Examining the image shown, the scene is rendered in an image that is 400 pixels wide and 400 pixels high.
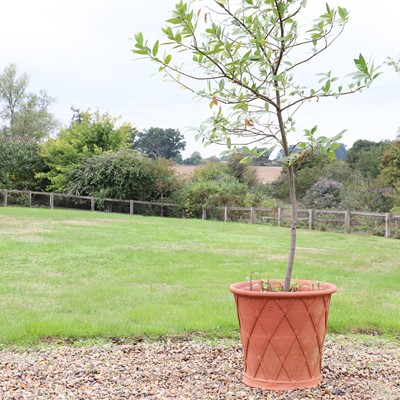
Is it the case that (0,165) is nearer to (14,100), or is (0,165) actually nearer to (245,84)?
(14,100)

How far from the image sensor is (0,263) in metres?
9.96

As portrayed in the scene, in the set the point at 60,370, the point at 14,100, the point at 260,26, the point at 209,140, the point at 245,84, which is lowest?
the point at 60,370

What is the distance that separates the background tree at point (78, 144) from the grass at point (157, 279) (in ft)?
54.8

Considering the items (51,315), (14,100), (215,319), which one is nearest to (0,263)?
(51,315)

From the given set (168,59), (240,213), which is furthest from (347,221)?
(168,59)

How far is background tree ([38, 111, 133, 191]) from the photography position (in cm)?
3262

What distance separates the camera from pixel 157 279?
865 centimetres

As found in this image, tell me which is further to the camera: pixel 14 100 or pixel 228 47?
pixel 14 100

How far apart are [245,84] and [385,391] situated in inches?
91.5

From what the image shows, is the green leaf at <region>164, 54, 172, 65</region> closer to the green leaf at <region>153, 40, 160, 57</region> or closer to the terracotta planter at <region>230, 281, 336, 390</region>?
the green leaf at <region>153, 40, 160, 57</region>

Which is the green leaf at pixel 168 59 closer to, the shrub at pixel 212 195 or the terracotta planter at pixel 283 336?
the terracotta planter at pixel 283 336

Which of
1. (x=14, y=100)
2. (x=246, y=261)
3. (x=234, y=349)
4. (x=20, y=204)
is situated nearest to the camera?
(x=234, y=349)

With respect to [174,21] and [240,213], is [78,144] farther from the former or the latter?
[174,21]

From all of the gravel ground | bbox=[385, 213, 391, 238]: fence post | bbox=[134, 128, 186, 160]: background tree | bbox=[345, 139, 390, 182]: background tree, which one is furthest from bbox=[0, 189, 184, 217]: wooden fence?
bbox=[134, 128, 186, 160]: background tree
